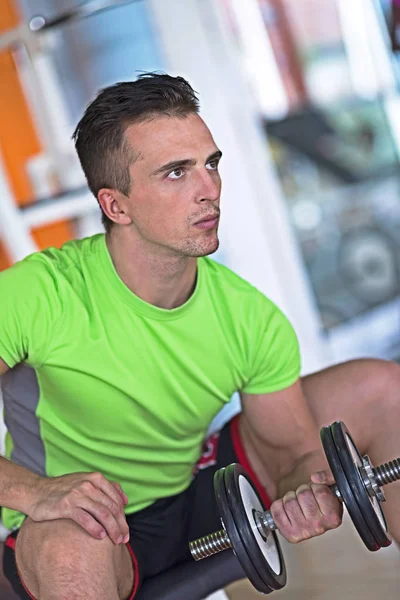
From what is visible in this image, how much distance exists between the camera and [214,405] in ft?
5.47

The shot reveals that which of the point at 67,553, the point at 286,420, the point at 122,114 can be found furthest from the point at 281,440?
the point at 122,114

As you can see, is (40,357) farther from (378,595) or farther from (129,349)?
(378,595)

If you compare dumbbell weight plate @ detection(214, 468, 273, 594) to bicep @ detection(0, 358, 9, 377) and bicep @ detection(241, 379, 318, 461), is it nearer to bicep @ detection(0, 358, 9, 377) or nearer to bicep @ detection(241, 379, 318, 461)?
bicep @ detection(241, 379, 318, 461)

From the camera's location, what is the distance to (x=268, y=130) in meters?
3.54

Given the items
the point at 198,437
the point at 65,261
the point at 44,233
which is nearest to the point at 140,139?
the point at 65,261

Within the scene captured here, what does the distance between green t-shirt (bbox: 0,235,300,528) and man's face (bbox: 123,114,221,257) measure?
0.49ft

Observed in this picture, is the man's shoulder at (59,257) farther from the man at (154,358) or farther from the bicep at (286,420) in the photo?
the bicep at (286,420)

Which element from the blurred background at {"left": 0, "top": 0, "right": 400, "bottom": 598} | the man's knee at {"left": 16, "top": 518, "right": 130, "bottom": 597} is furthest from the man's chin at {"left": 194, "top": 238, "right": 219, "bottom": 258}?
the blurred background at {"left": 0, "top": 0, "right": 400, "bottom": 598}

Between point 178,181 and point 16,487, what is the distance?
0.56 meters

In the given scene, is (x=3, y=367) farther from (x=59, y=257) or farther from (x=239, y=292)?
(x=239, y=292)

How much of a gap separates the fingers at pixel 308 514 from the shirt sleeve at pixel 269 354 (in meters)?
0.29

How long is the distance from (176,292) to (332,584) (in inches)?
33.9

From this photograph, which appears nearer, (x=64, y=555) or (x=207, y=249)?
(x=64, y=555)

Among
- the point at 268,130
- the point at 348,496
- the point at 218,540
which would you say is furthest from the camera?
the point at 268,130
